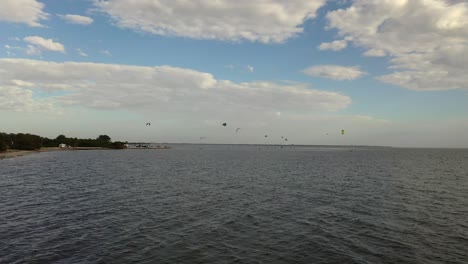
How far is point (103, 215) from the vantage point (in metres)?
33.1

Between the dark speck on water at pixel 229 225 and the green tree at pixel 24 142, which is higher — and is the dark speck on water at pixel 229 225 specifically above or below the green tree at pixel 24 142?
below

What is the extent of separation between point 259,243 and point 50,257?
44.4 ft

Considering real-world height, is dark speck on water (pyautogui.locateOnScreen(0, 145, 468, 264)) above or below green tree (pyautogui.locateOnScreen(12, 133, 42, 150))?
below

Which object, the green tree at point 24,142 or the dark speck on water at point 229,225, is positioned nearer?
the dark speck on water at point 229,225

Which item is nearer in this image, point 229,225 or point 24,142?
point 229,225

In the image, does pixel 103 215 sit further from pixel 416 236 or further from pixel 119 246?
pixel 416 236

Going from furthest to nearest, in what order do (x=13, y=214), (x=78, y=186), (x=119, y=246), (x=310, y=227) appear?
1. (x=78, y=186)
2. (x=13, y=214)
3. (x=310, y=227)
4. (x=119, y=246)

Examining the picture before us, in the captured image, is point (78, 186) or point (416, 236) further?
point (78, 186)

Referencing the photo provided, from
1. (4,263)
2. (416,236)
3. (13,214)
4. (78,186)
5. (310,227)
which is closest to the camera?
(4,263)

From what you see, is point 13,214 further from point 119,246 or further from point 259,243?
point 259,243

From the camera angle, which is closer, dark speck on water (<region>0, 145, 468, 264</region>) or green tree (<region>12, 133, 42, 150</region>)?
dark speck on water (<region>0, 145, 468, 264</region>)

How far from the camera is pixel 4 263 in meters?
19.9

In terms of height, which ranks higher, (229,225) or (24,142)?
(24,142)

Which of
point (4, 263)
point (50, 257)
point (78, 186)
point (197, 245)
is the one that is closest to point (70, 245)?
point (50, 257)
